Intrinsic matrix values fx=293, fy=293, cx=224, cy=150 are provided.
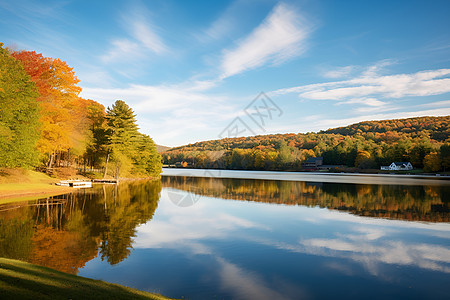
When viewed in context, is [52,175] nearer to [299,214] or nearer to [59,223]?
[59,223]

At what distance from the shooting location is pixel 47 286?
295 inches

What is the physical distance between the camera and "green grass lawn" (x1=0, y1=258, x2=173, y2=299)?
6.80m

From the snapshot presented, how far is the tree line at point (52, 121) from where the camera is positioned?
29.9 metres

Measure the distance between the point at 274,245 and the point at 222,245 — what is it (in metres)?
2.73

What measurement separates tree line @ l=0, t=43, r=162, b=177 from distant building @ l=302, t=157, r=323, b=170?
12218 centimetres

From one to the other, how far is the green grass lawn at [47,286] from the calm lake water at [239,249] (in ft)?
4.71

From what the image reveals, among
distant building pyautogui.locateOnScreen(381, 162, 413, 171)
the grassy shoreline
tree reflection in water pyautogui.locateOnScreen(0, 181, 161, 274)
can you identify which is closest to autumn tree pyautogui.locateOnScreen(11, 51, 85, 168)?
the grassy shoreline

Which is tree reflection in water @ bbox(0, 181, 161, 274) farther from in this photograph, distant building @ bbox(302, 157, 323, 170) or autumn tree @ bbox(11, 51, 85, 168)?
distant building @ bbox(302, 157, 323, 170)

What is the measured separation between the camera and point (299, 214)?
2525 centimetres

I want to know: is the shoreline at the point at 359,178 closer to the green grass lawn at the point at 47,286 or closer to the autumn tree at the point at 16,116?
the autumn tree at the point at 16,116

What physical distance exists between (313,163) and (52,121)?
6180 inches

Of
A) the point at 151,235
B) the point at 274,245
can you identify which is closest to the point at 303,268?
the point at 274,245

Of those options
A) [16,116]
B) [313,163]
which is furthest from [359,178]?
[16,116]

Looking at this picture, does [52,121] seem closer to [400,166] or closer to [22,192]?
[22,192]
